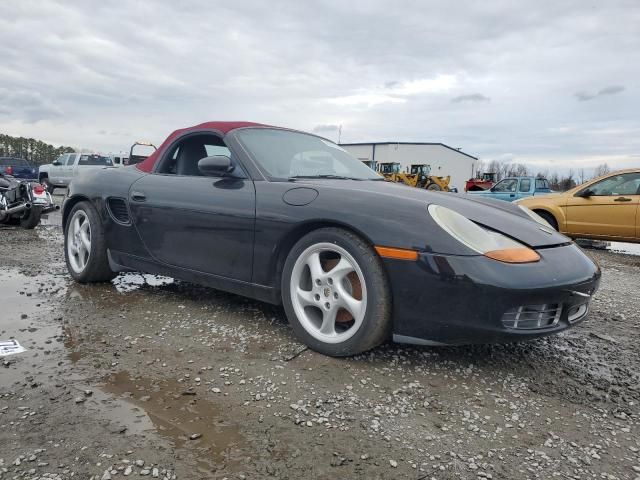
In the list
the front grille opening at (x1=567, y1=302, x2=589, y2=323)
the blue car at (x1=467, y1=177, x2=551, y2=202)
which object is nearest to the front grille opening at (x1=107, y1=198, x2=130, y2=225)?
the front grille opening at (x1=567, y1=302, x2=589, y2=323)

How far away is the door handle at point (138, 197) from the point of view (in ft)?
11.7

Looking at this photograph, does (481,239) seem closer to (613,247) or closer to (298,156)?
(298,156)

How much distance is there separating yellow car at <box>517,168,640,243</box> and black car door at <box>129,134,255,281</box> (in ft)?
22.7

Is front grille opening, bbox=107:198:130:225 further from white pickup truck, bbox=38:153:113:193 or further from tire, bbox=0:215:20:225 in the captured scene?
white pickup truck, bbox=38:153:113:193

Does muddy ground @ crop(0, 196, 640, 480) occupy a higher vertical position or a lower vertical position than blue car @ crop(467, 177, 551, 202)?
lower

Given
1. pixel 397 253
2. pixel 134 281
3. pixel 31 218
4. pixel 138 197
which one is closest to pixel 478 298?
pixel 397 253

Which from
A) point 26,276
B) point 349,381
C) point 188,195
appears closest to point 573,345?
point 349,381

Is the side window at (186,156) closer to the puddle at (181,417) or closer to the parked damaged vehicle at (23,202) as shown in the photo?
the puddle at (181,417)

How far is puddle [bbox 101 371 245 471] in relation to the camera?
1.76 m

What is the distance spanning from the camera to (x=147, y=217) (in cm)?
353

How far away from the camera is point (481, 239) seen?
A: 2352 millimetres

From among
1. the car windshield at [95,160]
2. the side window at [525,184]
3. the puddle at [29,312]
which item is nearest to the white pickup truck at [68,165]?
the car windshield at [95,160]

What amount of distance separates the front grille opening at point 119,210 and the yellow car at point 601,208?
7.33m

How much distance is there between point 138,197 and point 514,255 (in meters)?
2.63
